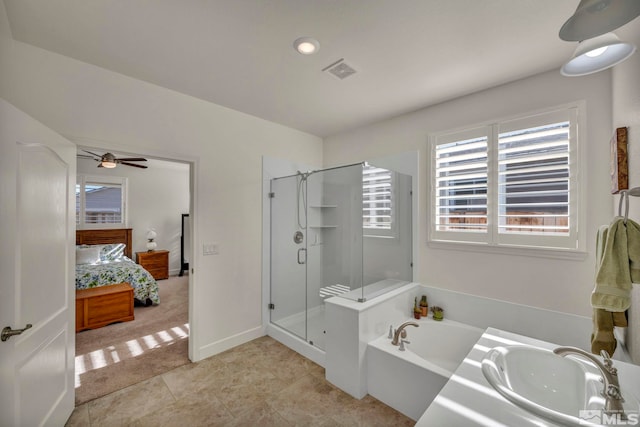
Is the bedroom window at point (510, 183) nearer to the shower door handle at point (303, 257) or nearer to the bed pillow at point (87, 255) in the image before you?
the shower door handle at point (303, 257)

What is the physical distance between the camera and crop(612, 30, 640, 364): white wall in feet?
4.44

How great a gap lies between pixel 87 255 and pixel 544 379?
597 cm

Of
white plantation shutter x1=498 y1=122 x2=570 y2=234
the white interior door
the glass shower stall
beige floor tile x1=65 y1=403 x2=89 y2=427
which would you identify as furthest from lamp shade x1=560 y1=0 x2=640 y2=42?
beige floor tile x1=65 y1=403 x2=89 y2=427

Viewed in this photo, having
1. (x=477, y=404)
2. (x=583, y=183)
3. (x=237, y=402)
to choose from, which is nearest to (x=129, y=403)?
(x=237, y=402)

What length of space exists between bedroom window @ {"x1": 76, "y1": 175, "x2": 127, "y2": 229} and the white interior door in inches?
171

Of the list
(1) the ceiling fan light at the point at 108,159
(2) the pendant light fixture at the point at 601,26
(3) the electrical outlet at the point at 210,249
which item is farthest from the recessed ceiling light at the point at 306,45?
(1) the ceiling fan light at the point at 108,159

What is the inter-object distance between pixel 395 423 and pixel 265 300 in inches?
75.1

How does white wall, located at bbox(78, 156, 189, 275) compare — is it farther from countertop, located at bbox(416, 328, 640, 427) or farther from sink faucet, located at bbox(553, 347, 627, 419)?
sink faucet, located at bbox(553, 347, 627, 419)

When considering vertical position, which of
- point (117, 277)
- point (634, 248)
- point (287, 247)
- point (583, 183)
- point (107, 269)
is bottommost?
point (117, 277)

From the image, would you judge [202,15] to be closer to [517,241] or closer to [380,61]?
[380,61]

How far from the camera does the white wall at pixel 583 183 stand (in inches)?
77.2

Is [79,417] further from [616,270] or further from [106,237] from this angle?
[106,237]

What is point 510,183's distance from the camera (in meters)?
2.32

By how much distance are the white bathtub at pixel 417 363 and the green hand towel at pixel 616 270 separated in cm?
104
